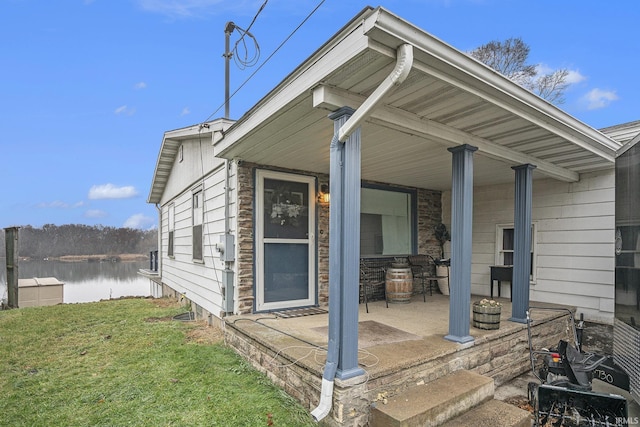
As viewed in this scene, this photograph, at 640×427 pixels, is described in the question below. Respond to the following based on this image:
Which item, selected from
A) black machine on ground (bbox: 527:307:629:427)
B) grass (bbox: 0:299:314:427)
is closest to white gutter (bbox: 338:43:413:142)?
grass (bbox: 0:299:314:427)

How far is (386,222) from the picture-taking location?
242 inches

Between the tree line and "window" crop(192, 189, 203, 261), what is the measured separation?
1461 centimetres

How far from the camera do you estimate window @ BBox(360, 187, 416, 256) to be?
5.84 meters

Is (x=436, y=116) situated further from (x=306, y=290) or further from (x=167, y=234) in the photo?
(x=167, y=234)

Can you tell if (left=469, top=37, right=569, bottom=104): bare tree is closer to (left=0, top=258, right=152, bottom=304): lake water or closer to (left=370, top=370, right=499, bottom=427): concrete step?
(left=370, top=370, right=499, bottom=427): concrete step

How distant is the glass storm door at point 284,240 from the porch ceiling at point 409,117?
348mm

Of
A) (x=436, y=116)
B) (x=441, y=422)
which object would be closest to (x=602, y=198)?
(x=436, y=116)

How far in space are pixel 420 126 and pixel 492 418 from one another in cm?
236

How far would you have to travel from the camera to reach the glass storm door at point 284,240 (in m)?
4.64

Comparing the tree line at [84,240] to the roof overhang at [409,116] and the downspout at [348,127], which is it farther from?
the downspout at [348,127]

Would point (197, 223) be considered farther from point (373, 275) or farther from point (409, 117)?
point (409, 117)

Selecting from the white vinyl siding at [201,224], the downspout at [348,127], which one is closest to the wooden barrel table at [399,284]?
the white vinyl siding at [201,224]

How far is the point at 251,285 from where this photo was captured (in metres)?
4.53

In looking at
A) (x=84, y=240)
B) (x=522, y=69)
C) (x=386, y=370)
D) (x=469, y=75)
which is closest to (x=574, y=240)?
(x=469, y=75)
